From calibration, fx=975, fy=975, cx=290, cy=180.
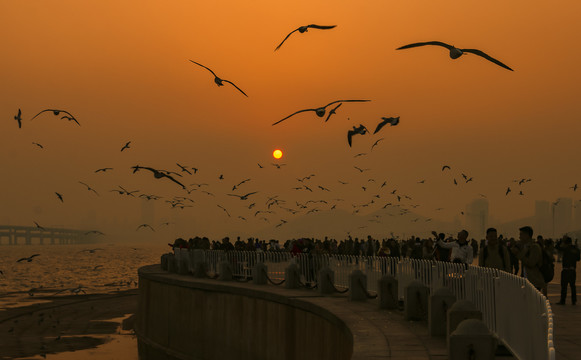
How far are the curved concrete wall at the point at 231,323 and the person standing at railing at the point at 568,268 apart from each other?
244 inches

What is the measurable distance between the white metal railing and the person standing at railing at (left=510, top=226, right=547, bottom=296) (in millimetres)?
1243

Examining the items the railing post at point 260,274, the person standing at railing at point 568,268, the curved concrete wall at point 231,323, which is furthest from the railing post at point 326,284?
the person standing at railing at point 568,268

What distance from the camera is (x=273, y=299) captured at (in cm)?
2555

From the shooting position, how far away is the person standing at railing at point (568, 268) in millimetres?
23969

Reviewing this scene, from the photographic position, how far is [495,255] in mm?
18656

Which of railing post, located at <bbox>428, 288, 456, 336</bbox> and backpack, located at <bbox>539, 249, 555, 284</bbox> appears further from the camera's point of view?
backpack, located at <bbox>539, 249, 555, 284</bbox>

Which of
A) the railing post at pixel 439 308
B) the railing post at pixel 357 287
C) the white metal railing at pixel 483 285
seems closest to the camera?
the white metal railing at pixel 483 285

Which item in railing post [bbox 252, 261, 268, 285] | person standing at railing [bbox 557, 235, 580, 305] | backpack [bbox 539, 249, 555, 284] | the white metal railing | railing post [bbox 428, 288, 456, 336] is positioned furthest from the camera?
railing post [bbox 252, 261, 268, 285]

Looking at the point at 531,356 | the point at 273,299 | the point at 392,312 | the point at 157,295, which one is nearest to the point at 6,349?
the point at 157,295

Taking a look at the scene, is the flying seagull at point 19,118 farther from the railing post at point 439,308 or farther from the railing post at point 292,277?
the railing post at point 439,308

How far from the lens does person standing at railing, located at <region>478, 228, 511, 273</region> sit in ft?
60.7

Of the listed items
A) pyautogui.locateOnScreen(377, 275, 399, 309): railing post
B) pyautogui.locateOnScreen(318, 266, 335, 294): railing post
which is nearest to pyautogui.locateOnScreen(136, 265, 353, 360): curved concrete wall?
pyautogui.locateOnScreen(318, 266, 335, 294): railing post

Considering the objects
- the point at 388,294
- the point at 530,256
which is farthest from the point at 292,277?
the point at 530,256

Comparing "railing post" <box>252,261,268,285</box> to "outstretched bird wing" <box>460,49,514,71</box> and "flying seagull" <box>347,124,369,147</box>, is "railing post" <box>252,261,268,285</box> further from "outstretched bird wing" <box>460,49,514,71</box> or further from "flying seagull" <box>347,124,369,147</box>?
"outstretched bird wing" <box>460,49,514,71</box>
